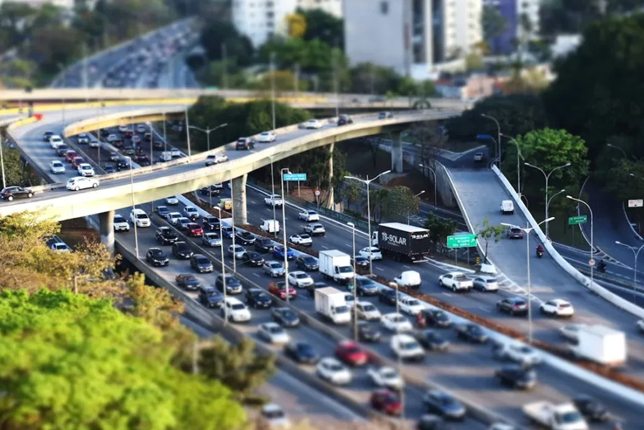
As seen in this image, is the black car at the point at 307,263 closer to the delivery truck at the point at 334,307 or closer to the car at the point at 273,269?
the car at the point at 273,269

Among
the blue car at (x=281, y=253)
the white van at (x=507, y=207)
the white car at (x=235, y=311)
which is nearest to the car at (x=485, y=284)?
the blue car at (x=281, y=253)

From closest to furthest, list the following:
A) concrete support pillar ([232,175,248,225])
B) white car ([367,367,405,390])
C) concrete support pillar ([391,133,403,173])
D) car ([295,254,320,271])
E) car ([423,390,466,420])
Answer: car ([423,390,466,420]) < white car ([367,367,405,390]) < car ([295,254,320,271]) < concrete support pillar ([232,175,248,225]) < concrete support pillar ([391,133,403,173])

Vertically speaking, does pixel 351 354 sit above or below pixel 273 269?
above

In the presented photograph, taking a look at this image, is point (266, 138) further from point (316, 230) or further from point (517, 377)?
point (517, 377)

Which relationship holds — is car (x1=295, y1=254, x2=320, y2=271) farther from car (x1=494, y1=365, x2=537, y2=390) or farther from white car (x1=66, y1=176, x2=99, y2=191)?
car (x1=494, y1=365, x2=537, y2=390)

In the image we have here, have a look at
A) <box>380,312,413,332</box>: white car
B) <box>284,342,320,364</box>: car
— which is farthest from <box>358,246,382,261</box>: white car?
<box>284,342,320,364</box>: car

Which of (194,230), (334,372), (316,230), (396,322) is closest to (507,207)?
(316,230)

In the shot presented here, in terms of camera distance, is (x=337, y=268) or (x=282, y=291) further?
(x=337, y=268)
